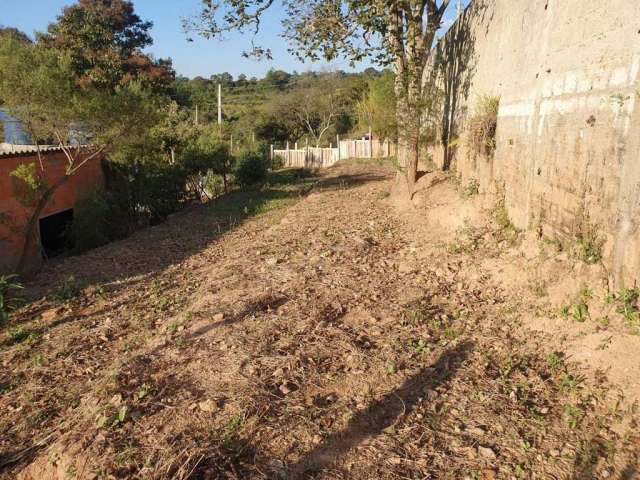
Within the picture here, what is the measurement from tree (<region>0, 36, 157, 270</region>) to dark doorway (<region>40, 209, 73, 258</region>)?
164 centimetres

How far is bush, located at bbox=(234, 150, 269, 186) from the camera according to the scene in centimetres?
1823

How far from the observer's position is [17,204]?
9367mm

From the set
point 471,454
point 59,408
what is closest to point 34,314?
point 59,408

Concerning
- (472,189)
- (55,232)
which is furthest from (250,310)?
(55,232)

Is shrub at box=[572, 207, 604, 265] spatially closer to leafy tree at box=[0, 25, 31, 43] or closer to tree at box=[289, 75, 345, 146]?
leafy tree at box=[0, 25, 31, 43]

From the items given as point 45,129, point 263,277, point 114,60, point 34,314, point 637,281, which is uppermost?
point 114,60

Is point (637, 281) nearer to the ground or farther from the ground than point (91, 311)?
farther from the ground

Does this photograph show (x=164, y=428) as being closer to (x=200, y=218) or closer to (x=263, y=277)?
(x=263, y=277)

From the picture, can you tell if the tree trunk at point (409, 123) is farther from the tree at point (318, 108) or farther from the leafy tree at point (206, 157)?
the tree at point (318, 108)

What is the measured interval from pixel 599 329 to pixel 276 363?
7.69 ft

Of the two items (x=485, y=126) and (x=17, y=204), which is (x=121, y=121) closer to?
(x=17, y=204)

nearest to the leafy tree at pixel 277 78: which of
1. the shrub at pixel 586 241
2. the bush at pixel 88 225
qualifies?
the bush at pixel 88 225

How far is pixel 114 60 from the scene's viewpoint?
835 inches

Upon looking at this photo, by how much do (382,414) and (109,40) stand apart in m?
24.8
